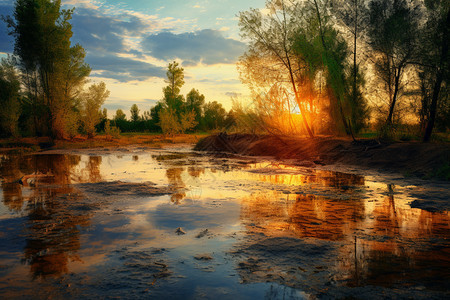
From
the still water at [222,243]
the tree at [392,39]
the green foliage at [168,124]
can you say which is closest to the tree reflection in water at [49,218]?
the still water at [222,243]

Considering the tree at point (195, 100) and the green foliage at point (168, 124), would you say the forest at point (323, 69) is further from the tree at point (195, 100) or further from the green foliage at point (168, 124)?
the tree at point (195, 100)

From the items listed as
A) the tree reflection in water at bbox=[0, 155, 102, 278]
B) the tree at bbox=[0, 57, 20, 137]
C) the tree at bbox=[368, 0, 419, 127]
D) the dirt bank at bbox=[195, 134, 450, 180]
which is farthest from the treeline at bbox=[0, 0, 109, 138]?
the tree at bbox=[368, 0, 419, 127]

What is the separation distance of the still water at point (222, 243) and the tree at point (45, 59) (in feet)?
75.5

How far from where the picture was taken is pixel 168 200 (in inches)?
242

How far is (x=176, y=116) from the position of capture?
33.9m

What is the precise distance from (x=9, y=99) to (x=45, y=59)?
6396mm

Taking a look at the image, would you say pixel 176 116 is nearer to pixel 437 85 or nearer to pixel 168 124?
pixel 168 124

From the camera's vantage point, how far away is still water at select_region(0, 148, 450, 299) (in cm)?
262

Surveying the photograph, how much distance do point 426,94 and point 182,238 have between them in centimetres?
1340

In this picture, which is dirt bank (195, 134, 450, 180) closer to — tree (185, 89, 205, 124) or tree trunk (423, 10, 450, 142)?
tree trunk (423, 10, 450, 142)

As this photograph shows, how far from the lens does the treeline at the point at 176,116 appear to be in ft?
107

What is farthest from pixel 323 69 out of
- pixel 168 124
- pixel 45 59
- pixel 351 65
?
pixel 45 59

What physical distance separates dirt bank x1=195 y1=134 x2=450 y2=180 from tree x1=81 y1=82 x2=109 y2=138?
647 inches

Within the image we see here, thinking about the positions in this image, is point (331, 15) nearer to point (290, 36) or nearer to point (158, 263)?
point (290, 36)
